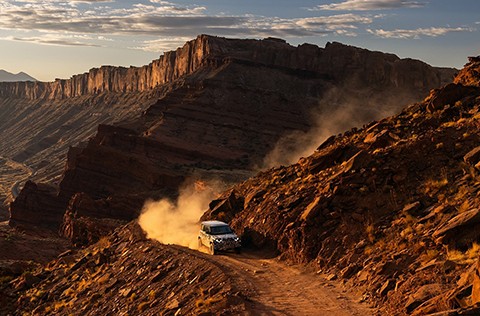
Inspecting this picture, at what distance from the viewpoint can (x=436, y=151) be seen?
20812 millimetres

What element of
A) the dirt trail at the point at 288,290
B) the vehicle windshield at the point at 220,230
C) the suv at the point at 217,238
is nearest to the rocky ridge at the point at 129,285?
the dirt trail at the point at 288,290

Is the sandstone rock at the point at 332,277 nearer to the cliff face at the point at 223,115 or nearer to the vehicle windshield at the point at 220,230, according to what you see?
the vehicle windshield at the point at 220,230

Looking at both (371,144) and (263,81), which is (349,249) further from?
(263,81)

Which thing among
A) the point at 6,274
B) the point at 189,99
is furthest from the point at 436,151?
the point at 189,99

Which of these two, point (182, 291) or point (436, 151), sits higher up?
point (436, 151)

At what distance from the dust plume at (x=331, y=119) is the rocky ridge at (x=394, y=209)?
177ft

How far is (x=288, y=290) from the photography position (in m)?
16.8

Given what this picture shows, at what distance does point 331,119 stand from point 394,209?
82879 mm

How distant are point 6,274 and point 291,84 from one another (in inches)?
3484

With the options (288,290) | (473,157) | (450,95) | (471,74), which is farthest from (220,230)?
(471,74)

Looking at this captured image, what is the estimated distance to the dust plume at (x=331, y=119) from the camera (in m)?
86.0

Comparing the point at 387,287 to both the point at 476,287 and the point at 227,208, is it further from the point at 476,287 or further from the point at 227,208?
the point at 227,208

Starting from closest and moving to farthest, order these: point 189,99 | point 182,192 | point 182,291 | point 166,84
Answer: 1. point 182,291
2. point 182,192
3. point 189,99
4. point 166,84

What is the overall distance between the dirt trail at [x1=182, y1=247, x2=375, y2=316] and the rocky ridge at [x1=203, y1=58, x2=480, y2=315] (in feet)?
1.83
